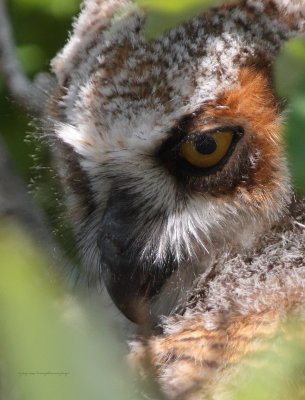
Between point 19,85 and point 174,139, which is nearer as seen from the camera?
point 174,139

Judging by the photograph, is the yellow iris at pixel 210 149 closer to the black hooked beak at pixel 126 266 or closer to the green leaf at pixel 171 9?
the black hooked beak at pixel 126 266

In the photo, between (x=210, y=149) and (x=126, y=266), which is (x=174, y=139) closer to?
(x=210, y=149)

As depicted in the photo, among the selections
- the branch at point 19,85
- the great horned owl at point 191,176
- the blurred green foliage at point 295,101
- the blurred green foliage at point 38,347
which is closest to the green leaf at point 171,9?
the blurred green foliage at point 295,101

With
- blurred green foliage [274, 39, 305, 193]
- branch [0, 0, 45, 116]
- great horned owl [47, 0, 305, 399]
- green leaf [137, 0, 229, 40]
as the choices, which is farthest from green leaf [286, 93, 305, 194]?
branch [0, 0, 45, 116]

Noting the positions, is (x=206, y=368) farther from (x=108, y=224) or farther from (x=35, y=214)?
(x=35, y=214)

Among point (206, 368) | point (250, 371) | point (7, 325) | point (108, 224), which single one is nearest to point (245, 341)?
point (206, 368)

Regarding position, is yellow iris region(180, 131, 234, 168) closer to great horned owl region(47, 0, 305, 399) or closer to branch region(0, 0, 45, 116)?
great horned owl region(47, 0, 305, 399)

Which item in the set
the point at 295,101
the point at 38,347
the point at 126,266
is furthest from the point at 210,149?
the point at 38,347

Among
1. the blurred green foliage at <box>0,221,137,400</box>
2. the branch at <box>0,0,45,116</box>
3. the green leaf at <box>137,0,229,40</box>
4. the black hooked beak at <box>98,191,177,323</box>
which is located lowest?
the black hooked beak at <box>98,191,177,323</box>
